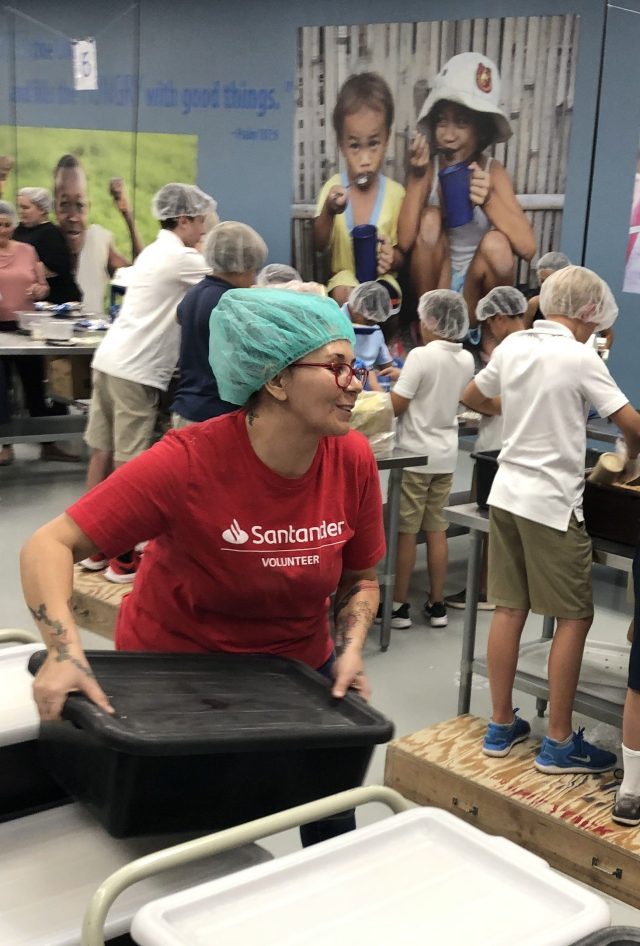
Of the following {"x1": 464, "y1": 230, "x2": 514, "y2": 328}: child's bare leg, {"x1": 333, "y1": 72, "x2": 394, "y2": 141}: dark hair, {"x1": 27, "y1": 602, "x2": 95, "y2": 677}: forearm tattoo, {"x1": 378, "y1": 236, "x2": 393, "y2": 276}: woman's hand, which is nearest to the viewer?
{"x1": 27, "y1": 602, "x2": 95, "y2": 677}: forearm tattoo

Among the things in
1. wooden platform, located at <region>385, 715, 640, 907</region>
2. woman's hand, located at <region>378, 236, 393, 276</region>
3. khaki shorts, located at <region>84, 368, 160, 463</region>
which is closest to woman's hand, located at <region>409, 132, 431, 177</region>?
woman's hand, located at <region>378, 236, 393, 276</region>

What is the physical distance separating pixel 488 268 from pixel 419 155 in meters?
1.02

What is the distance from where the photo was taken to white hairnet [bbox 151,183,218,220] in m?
4.33

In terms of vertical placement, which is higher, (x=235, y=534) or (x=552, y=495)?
(x=235, y=534)

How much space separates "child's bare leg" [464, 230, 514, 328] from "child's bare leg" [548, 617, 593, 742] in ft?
14.8

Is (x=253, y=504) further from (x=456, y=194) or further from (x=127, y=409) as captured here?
(x=456, y=194)

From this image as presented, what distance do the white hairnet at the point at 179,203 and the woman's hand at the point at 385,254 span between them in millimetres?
3578

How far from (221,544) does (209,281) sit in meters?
2.40

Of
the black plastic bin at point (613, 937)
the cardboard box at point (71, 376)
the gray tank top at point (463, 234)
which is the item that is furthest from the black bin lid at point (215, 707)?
the gray tank top at point (463, 234)

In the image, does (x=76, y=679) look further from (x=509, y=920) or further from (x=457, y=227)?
(x=457, y=227)

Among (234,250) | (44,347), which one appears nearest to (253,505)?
(234,250)

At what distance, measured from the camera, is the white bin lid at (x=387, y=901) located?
111cm

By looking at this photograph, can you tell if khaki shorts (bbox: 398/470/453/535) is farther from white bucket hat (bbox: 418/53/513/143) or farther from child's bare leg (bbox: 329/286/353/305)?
child's bare leg (bbox: 329/286/353/305)

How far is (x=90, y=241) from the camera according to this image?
9.23 meters
